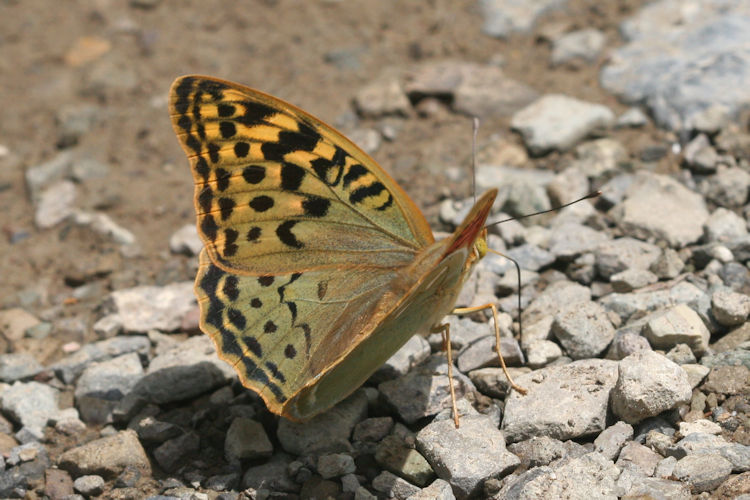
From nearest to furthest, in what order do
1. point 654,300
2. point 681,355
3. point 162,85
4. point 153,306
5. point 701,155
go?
point 681,355 < point 654,300 < point 153,306 < point 701,155 < point 162,85

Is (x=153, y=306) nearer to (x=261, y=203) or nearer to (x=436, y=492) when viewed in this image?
(x=261, y=203)

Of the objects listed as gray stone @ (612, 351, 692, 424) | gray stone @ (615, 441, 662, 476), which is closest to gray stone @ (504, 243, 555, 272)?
gray stone @ (612, 351, 692, 424)

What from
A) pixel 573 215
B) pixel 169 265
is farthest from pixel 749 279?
pixel 169 265

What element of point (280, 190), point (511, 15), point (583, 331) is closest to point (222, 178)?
point (280, 190)

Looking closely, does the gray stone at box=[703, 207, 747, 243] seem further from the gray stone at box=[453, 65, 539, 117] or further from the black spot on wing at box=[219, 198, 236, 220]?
the black spot on wing at box=[219, 198, 236, 220]

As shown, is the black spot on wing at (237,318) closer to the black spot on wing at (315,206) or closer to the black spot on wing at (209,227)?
the black spot on wing at (209,227)

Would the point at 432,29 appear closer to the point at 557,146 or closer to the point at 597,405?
the point at 557,146
